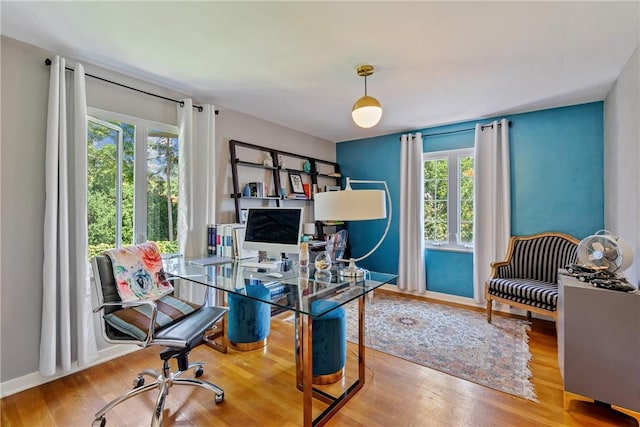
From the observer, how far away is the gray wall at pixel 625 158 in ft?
6.74

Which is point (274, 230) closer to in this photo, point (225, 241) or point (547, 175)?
point (225, 241)

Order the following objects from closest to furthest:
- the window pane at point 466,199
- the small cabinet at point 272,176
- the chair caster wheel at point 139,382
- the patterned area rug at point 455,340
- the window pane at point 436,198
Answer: the chair caster wheel at point 139,382 < the patterned area rug at point 455,340 < the small cabinet at point 272,176 < the window pane at point 466,199 < the window pane at point 436,198

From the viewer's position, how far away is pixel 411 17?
172cm

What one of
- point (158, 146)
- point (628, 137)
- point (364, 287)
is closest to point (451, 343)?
point (364, 287)

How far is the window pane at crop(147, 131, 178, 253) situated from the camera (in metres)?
2.76

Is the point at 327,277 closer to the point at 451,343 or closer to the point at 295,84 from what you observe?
the point at 451,343

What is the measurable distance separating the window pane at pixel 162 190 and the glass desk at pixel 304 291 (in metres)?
0.45

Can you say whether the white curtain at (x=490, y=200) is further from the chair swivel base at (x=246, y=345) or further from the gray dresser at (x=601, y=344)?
the chair swivel base at (x=246, y=345)

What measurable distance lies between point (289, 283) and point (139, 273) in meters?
1.05

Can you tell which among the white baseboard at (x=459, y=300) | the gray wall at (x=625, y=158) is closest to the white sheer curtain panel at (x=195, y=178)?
the white baseboard at (x=459, y=300)

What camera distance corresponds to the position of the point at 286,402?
1.86m

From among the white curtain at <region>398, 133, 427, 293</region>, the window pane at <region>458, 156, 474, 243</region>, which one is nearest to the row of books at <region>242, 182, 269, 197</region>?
the white curtain at <region>398, 133, 427, 293</region>

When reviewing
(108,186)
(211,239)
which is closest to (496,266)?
(211,239)

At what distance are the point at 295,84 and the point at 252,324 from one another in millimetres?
2204
